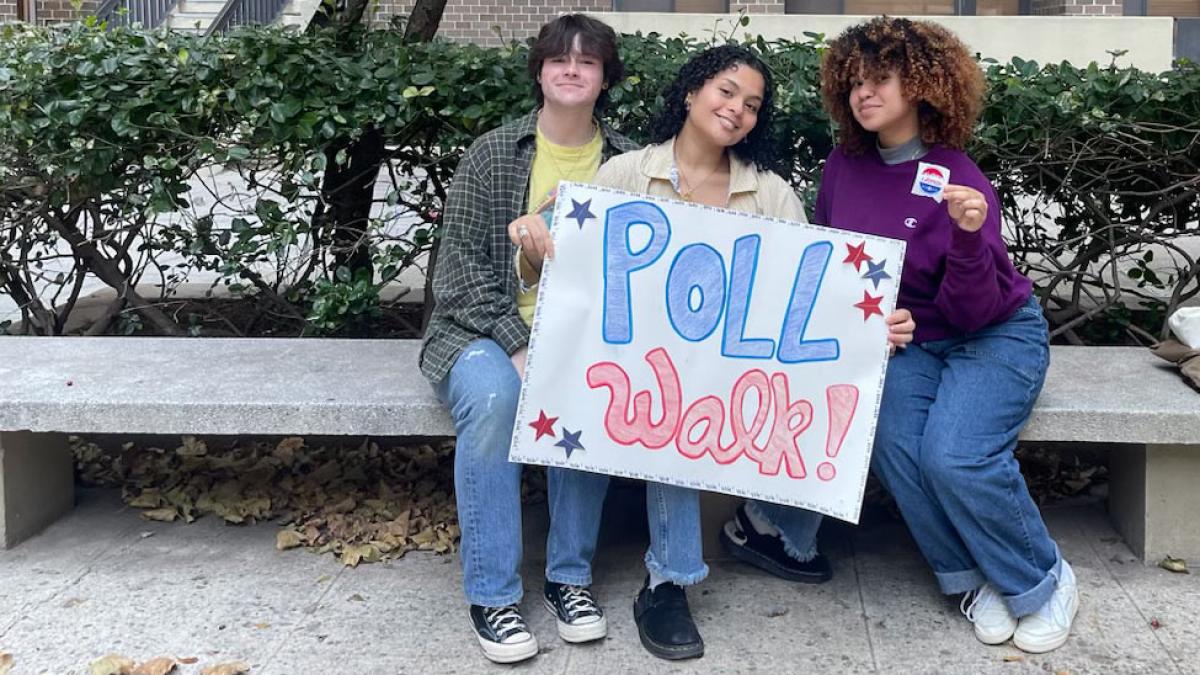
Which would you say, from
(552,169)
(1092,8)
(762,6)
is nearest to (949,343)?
(552,169)

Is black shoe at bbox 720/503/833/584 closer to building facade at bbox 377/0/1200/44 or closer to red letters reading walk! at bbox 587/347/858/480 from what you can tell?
red letters reading walk! at bbox 587/347/858/480

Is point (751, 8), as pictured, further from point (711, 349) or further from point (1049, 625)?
point (1049, 625)

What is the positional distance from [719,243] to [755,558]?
3.34ft

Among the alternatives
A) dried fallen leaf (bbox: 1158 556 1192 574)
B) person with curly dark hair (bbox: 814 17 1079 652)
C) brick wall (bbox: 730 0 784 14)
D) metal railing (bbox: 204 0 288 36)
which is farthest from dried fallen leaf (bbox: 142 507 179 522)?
brick wall (bbox: 730 0 784 14)

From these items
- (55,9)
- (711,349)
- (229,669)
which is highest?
(55,9)

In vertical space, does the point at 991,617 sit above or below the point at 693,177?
below

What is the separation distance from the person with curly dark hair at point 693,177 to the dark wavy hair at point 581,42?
0.17m

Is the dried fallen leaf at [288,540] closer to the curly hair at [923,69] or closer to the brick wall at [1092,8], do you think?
the curly hair at [923,69]

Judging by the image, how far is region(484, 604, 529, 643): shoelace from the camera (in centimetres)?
303

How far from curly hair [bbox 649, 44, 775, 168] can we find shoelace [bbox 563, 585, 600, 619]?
1.20 meters

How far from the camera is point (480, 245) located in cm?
328

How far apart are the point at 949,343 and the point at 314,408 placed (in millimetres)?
1693

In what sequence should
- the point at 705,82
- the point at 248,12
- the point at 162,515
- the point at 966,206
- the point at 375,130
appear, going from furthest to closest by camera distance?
1. the point at 248,12
2. the point at 375,130
3. the point at 162,515
4. the point at 705,82
5. the point at 966,206

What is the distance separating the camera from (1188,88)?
3910 millimetres
